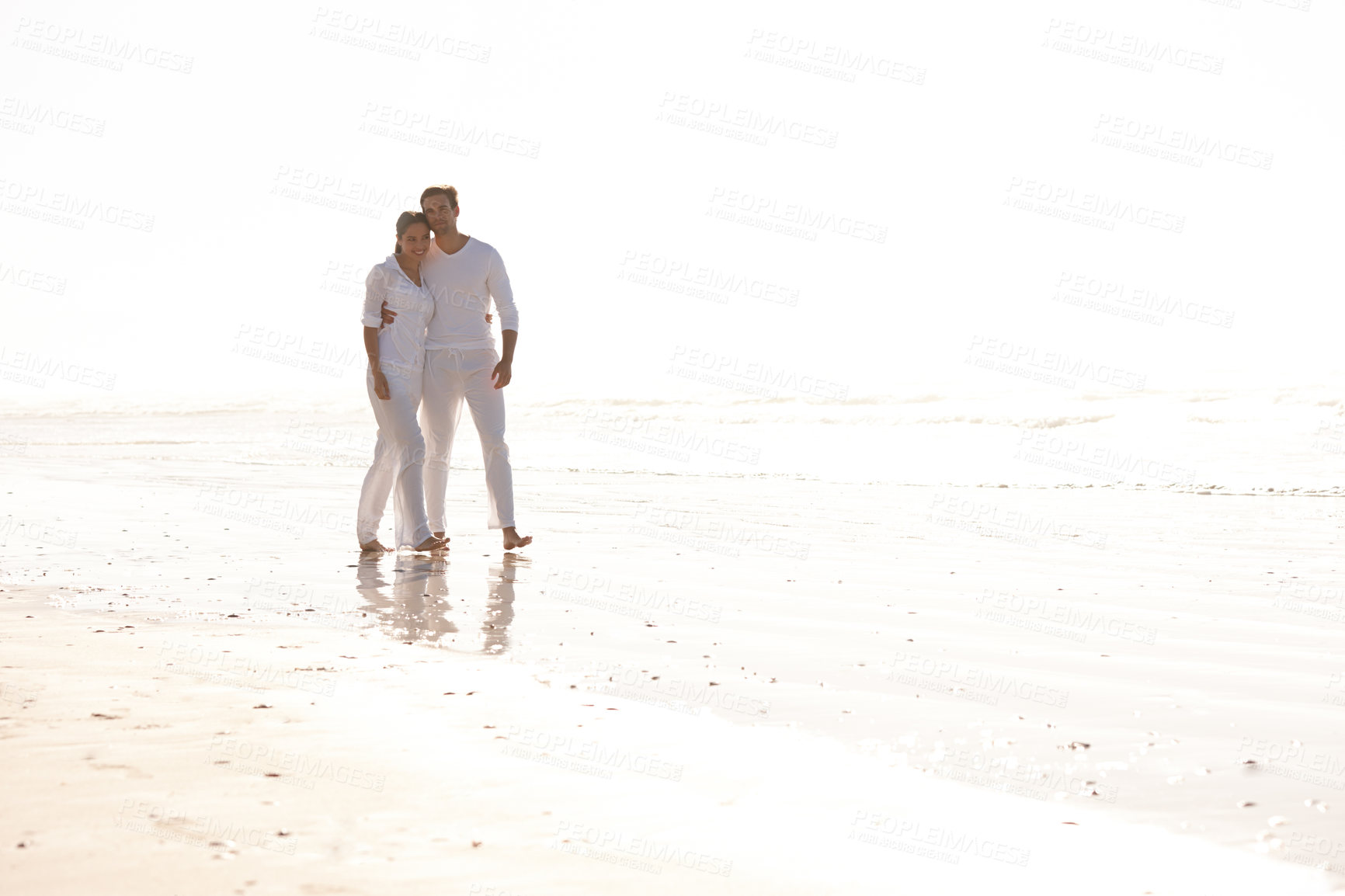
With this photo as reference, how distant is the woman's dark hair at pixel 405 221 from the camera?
624 cm

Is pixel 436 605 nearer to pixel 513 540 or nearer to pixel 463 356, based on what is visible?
pixel 513 540

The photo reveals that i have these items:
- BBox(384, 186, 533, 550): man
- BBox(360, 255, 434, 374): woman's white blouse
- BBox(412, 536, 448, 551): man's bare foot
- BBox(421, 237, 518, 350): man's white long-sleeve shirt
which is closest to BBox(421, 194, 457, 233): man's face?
BBox(384, 186, 533, 550): man

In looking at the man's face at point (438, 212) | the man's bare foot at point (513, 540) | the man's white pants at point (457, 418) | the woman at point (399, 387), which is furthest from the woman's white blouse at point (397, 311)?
the man's bare foot at point (513, 540)

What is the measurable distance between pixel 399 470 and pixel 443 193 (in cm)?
164

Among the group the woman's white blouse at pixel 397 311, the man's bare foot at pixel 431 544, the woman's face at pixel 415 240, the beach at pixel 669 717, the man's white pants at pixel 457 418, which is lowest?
the man's bare foot at pixel 431 544

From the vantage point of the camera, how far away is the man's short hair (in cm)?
635

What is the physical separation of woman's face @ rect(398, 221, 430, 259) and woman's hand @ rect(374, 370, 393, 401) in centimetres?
72

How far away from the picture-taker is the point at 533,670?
3594mm

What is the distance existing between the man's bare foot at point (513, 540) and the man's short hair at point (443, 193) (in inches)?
77.2

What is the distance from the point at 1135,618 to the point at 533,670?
263cm

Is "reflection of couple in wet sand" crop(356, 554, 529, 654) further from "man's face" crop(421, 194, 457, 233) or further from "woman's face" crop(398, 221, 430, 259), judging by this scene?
"man's face" crop(421, 194, 457, 233)

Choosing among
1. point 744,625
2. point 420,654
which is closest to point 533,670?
point 420,654

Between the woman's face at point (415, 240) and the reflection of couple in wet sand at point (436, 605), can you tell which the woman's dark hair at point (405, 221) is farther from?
the reflection of couple in wet sand at point (436, 605)

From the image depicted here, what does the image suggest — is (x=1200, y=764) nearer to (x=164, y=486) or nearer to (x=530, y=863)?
(x=530, y=863)
